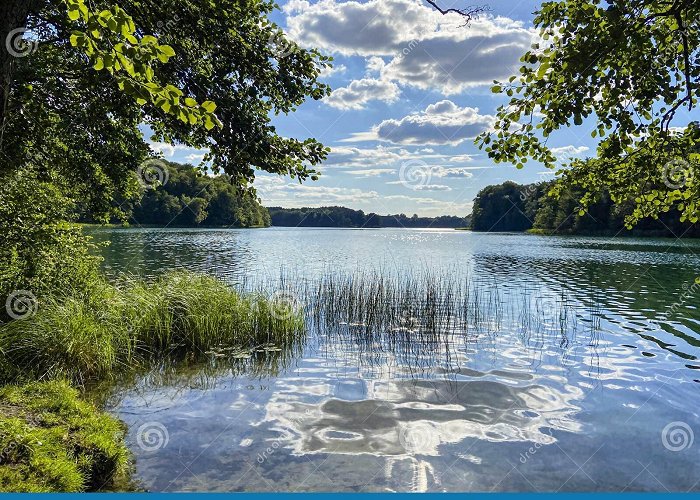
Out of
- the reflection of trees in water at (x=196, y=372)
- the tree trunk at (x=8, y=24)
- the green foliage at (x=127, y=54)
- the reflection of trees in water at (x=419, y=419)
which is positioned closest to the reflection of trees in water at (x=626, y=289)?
the reflection of trees in water at (x=419, y=419)

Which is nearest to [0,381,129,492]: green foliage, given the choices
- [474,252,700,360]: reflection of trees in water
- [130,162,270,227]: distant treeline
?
[474,252,700,360]: reflection of trees in water

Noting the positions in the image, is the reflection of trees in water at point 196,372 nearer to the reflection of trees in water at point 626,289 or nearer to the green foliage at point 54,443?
the green foliage at point 54,443

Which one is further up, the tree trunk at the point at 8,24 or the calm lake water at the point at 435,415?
the tree trunk at the point at 8,24

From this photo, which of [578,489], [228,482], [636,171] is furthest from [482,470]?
[636,171]

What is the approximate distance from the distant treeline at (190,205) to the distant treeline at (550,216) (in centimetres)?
6661

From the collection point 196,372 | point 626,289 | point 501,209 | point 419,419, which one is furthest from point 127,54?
point 501,209

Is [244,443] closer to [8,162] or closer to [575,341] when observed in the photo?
[8,162]

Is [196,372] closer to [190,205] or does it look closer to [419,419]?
[419,419]

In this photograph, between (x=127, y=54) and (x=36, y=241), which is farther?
(x=36, y=241)

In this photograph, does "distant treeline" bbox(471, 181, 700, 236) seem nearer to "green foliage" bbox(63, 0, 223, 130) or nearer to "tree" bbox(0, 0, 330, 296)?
"tree" bbox(0, 0, 330, 296)

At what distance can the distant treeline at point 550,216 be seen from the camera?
270ft

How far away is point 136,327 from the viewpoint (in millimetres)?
10727

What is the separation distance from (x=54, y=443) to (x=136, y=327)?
18.4 feet

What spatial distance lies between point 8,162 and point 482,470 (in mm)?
9636
